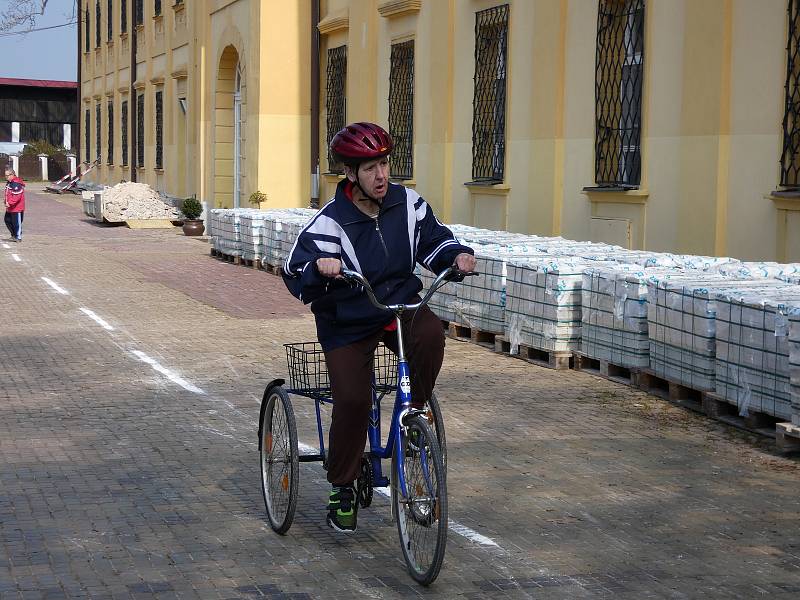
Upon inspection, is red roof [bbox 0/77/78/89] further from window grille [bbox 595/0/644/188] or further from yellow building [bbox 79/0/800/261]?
window grille [bbox 595/0/644/188]

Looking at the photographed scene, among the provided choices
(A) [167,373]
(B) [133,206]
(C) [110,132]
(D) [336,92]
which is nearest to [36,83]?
(C) [110,132]

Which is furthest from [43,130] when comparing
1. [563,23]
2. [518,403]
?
[518,403]

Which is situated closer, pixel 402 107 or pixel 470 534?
pixel 470 534

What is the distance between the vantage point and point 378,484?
5828mm

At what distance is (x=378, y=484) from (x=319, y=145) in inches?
890

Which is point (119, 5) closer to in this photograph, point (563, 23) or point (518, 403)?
point (563, 23)

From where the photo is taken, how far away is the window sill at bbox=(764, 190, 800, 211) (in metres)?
12.2

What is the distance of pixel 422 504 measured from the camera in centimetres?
533

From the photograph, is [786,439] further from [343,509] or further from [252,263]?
[252,263]

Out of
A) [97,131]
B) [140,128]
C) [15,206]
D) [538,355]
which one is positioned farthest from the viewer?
[97,131]

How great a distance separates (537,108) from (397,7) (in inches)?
214

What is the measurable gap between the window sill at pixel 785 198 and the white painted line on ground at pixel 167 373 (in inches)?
230

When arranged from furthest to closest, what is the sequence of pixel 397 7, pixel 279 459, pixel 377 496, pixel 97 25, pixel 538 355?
pixel 97 25 < pixel 397 7 < pixel 538 355 < pixel 377 496 < pixel 279 459

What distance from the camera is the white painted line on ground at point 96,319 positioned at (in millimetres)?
13938
